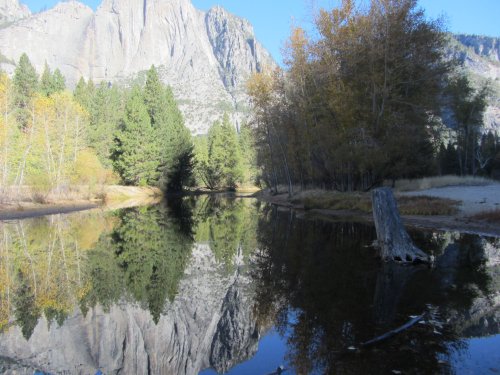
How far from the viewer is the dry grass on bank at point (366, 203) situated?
19469 millimetres

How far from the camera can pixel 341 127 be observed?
85.4 feet

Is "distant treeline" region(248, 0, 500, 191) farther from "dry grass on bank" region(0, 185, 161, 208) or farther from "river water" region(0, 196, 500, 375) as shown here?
"dry grass on bank" region(0, 185, 161, 208)

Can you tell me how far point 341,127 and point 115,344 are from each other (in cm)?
2210

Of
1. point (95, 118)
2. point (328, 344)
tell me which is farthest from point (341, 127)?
point (95, 118)

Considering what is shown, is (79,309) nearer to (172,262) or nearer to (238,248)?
(172,262)

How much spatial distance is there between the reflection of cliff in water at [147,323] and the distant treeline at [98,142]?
24.8 meters

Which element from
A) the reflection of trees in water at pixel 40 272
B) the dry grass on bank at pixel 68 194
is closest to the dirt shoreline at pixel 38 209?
the dry grass on bank at pixel 68 194

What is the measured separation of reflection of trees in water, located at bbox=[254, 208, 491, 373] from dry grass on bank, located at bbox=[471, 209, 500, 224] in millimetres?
2517

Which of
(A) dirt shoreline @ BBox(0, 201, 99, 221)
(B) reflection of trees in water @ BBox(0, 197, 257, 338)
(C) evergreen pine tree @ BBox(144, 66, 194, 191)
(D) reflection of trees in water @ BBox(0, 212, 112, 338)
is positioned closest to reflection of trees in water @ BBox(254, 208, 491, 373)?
(B) reflection of trees in water @ BBox(0, 197, 257, 338)

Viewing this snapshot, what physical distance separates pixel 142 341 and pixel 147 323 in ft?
1.94

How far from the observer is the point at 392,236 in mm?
11336

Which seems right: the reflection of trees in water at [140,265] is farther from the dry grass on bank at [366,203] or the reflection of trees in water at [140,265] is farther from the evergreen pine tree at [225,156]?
the evergreen pine tree at [225,156]

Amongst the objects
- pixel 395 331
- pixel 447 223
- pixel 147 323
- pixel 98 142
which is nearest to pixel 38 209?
pixel 147 323

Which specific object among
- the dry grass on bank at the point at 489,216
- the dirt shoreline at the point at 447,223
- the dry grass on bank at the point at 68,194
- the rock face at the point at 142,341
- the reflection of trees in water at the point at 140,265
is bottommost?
the rock face at the point at 142,341
